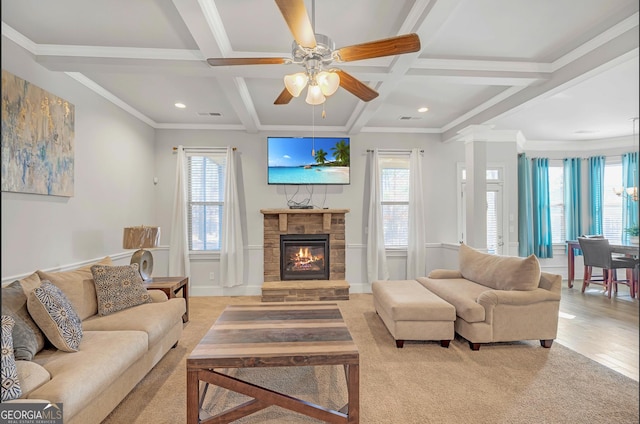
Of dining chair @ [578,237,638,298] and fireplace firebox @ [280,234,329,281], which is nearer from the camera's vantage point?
A: dining chair @ [578,237,638,298]

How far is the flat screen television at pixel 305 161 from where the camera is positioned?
5289 millimetres

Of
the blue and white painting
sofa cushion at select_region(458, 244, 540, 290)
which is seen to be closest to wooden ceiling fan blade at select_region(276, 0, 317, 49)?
the blue and white painting

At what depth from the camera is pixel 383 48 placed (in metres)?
2.00

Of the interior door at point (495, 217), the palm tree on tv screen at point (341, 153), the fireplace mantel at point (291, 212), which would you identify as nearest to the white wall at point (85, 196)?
the fireplace mantel at point (291, 212)

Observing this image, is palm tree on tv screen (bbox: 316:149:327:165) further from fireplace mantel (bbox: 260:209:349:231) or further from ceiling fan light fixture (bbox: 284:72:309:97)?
ceiling fan light fixture (bbox: 284:72:309:97)

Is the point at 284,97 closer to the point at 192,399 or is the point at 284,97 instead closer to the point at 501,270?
the point at 192,399

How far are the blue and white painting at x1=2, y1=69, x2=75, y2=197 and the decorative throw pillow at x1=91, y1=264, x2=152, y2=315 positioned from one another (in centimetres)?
86

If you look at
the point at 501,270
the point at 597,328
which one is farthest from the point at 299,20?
the point at 597,328

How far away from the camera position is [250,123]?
4828 millimetres

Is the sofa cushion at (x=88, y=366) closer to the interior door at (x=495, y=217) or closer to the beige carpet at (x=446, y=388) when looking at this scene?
the beige carpet at (x=446, y=388)

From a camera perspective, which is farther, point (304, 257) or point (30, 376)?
point (304, 257)

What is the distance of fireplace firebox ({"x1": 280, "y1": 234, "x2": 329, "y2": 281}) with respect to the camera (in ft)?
17.5

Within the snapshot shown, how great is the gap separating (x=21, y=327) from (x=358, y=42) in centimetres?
307

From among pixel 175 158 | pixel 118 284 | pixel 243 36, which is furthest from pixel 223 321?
pixel 175 158
